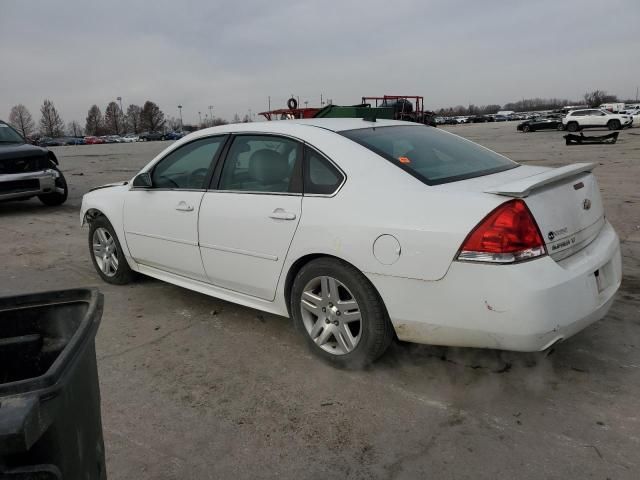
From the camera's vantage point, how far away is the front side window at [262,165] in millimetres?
3520

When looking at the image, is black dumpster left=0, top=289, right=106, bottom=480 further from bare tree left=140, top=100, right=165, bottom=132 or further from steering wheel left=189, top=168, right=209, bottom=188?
bare tree left=140, top=100, right=165, bottom=132

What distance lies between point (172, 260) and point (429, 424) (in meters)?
2.44

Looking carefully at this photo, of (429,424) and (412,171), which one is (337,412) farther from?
(412,171)

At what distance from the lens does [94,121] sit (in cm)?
12338

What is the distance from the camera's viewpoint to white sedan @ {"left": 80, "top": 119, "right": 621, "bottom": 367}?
2.67m

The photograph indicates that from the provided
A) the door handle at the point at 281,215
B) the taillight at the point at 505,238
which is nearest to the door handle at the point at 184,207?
the door handle at the point at 281,215

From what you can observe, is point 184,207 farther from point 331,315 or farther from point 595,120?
point 595,120

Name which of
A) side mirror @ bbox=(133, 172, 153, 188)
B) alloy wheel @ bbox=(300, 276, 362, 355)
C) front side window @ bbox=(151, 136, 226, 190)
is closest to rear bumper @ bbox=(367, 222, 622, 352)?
alloy wheel @ bbox=(300, 276, 362, 355)

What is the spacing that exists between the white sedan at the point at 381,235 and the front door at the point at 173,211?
0.01 metres

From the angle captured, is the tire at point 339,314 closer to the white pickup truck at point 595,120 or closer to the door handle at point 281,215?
the door handle at point 281,215

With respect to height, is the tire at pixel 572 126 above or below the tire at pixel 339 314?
above

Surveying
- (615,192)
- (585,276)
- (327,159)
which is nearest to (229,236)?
(327,159)

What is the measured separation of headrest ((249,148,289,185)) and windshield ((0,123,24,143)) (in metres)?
8.84

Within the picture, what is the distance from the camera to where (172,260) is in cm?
427
